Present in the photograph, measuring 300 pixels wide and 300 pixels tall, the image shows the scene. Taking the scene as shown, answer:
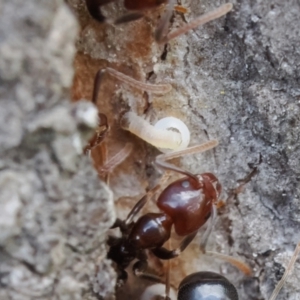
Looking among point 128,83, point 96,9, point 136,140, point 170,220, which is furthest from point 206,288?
point 96,9

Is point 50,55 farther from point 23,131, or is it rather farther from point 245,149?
point 245,149

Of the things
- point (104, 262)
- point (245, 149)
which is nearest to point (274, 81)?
point (245, 149)

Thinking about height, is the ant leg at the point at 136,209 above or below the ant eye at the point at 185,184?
below

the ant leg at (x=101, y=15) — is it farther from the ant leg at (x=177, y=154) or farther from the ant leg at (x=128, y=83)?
the ant leg at (x=177, y=154)

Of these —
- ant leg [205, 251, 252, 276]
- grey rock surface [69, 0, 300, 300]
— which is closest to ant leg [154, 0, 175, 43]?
grey rock surface [69, 0, 300, 300]

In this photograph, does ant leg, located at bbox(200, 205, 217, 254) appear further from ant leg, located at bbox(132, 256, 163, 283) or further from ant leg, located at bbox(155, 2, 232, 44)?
ant leg, located at bbox(155, 2, 232, 44)

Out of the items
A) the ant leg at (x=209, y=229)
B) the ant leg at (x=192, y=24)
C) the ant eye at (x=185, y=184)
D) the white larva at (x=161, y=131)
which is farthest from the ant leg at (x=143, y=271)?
the ant leg at (x=192, y=24)
